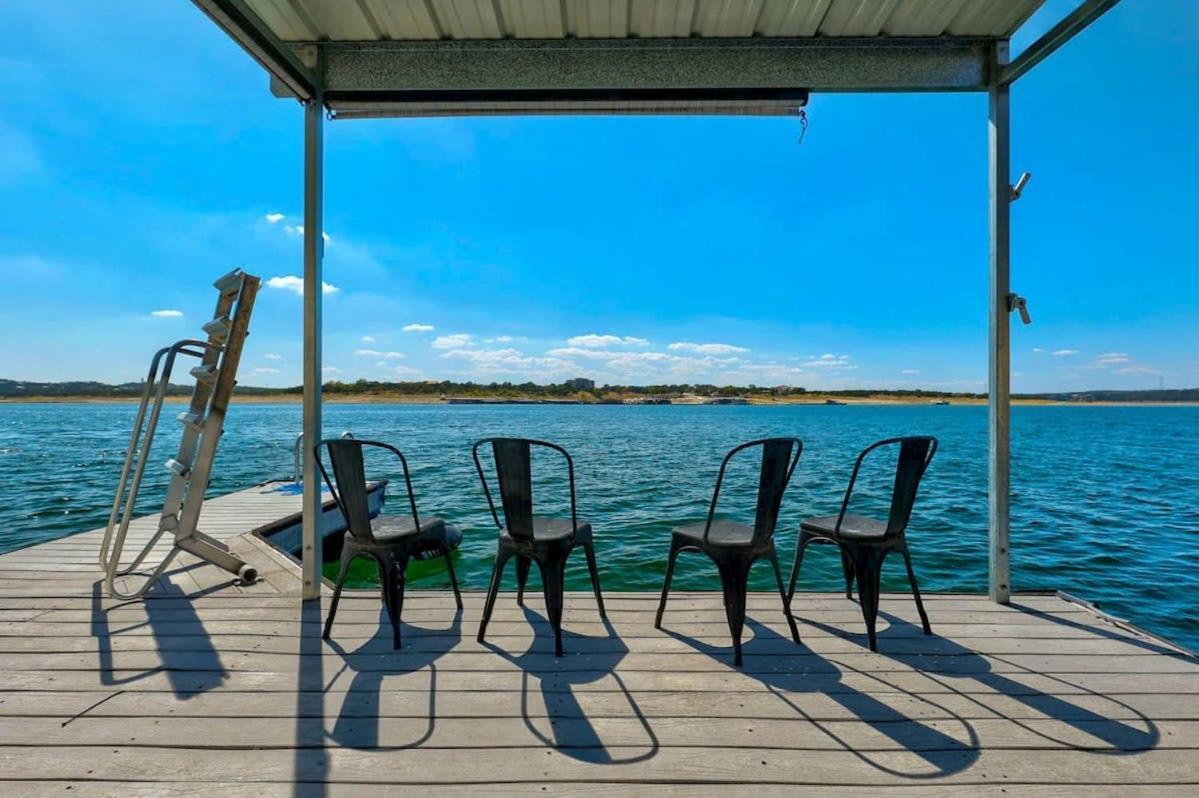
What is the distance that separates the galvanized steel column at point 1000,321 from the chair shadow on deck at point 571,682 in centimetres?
219

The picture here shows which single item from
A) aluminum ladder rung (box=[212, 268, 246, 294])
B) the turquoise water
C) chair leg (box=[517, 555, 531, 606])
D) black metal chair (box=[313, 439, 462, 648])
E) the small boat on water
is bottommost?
the turquoise water

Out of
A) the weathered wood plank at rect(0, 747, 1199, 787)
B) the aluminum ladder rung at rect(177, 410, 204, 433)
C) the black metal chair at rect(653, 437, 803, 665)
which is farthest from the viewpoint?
the aluminum ladder rung at rect(177, 410, 204, 433)

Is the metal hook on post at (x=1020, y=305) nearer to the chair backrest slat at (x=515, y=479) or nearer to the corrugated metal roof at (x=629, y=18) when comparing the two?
the corrugated metal roof at (x=629, y=18)

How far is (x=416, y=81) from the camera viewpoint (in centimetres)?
283

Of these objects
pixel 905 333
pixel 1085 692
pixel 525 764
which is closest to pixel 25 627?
pixel 525 764

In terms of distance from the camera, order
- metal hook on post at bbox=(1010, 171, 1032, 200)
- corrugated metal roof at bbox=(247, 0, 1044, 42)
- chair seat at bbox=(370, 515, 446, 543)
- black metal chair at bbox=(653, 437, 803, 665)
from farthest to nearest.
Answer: metal hook on post at bbox=(1010, 171, 1032, 200)
corrugated metal roof at bbox=(247, 0, 1044, 42)
chair seat at bbox=(370, 515, 446, 543)
black metal chair at bbox=(653, 437, 803, 665)

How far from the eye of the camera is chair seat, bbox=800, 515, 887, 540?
88.6 inches

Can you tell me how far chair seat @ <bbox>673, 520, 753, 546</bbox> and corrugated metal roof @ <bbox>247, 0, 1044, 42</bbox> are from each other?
2.53m

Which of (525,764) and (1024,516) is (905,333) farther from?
(525,764)

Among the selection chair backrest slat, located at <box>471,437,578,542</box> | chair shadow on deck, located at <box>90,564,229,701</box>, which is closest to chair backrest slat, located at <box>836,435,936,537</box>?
Result: chair backrest slat, located at <box>471,437,578,542</box>

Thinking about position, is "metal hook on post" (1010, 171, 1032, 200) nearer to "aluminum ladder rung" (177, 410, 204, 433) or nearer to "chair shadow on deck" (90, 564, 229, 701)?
"chair shadow on deck" (90, 564, 229, 701)

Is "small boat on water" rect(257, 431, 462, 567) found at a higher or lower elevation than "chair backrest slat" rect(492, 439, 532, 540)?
lower

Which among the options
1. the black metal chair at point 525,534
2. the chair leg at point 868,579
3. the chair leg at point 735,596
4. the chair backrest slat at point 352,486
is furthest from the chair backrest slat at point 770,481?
the chair backrest slat at point 352,486

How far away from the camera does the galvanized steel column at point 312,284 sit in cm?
278
